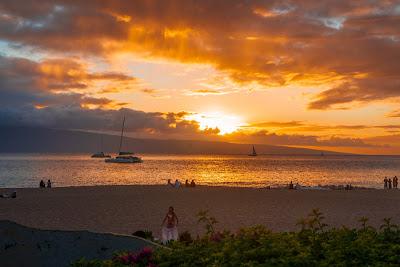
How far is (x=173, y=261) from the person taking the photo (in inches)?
244

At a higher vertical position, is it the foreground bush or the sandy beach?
the foreground bush

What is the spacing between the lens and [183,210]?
32.2 m

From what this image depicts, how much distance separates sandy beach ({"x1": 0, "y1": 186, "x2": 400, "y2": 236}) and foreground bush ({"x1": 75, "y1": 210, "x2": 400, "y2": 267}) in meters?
16.4

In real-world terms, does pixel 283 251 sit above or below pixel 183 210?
above

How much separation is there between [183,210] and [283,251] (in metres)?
26.7

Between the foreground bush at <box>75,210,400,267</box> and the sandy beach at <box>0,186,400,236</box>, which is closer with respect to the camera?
the foreground bush at <box>75,210,400,267</box>

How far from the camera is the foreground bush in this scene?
5660 millimetres

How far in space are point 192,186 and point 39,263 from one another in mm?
48928

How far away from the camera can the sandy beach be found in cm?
2631

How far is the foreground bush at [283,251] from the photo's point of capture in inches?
223

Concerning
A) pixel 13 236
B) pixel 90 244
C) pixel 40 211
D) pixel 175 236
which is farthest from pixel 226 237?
pixel 40 211

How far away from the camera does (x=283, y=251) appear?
5910 millimetres

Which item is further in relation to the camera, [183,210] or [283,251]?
[183,210]

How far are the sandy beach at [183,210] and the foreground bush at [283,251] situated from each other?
1640 cm
